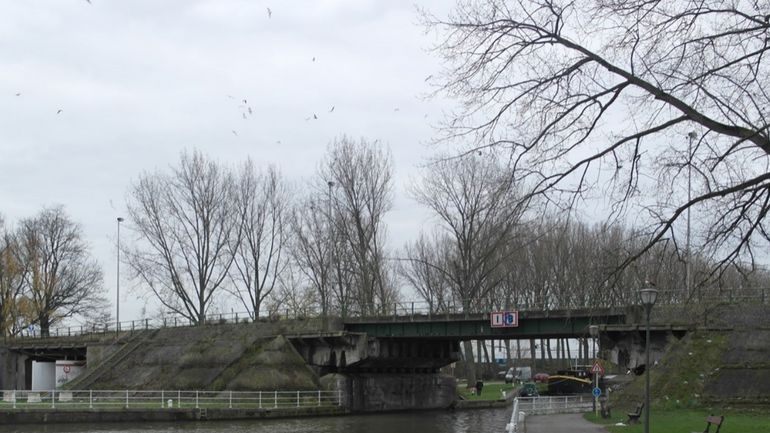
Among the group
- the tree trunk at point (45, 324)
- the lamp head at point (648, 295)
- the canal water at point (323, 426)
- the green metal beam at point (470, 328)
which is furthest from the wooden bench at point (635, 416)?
the tree trunk at point (45, 324)

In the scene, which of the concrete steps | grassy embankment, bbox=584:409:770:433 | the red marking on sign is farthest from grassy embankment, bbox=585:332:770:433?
the concrete steps

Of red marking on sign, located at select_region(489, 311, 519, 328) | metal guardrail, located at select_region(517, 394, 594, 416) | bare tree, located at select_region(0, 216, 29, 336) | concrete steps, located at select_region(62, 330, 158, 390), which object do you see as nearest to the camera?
metal guardrail, located at select_region(517, 394, 594, 416)

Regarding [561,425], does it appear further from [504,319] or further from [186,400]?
[186,400]

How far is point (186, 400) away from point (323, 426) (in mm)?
13360

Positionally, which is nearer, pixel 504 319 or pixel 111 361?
pixel 504 319

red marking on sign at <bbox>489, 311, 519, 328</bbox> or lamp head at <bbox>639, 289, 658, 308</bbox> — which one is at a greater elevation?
lamp head at <bbox>639, 289, 658, 308</bbox>

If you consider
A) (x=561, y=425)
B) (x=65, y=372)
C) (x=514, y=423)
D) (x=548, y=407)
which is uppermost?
(x=514, y=423)

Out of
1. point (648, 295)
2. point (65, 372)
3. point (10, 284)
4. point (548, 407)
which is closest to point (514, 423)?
point (648, 295)

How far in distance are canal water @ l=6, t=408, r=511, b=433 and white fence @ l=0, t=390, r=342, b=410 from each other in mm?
2828

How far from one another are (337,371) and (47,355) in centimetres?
3680

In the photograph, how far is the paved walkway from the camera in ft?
106

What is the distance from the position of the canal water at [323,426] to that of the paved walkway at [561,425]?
12.3 ft

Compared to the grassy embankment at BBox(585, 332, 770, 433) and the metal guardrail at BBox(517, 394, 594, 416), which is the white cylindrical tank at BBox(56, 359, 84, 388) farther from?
the grassy embankment at BBox(585, 332, 770, 433)

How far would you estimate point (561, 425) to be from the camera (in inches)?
1391
